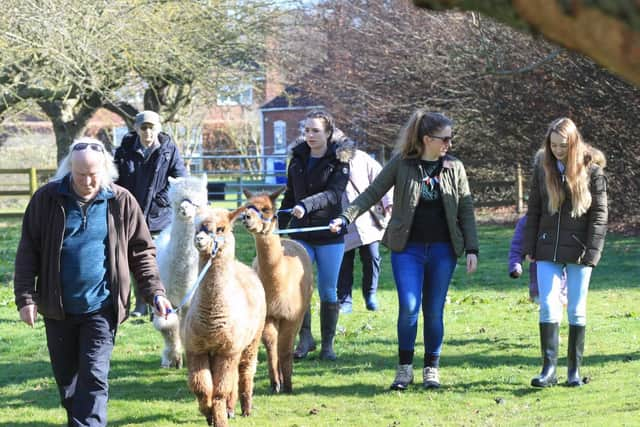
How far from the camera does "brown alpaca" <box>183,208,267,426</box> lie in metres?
5.70

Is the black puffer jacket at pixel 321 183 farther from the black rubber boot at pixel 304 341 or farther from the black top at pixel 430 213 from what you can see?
the black top at pixel 430 213

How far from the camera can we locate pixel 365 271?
10.8 meters

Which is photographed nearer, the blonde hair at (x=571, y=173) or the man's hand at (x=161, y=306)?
the man's hand at (x=161, y=306)

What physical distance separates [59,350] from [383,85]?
66.7 ft

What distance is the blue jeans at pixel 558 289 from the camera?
689 cm

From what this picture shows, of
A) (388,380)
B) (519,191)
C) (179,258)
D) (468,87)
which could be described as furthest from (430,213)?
(519,191)

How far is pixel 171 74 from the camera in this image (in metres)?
18.1

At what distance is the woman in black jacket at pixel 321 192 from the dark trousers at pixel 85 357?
2618 millimetres

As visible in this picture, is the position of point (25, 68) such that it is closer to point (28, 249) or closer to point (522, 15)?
point (28, 249)

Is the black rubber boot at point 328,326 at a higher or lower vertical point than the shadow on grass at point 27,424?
higher

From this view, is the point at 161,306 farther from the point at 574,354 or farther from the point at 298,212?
the point at 574,354

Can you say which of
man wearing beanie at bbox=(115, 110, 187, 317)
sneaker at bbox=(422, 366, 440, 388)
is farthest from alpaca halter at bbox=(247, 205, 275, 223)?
man wearing beanie at bbox=(115, 110, 187, 317)

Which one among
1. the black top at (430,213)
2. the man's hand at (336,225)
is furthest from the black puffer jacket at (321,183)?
the black top at (430,213)

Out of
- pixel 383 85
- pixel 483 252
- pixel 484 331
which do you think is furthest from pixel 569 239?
pixel 383 85
